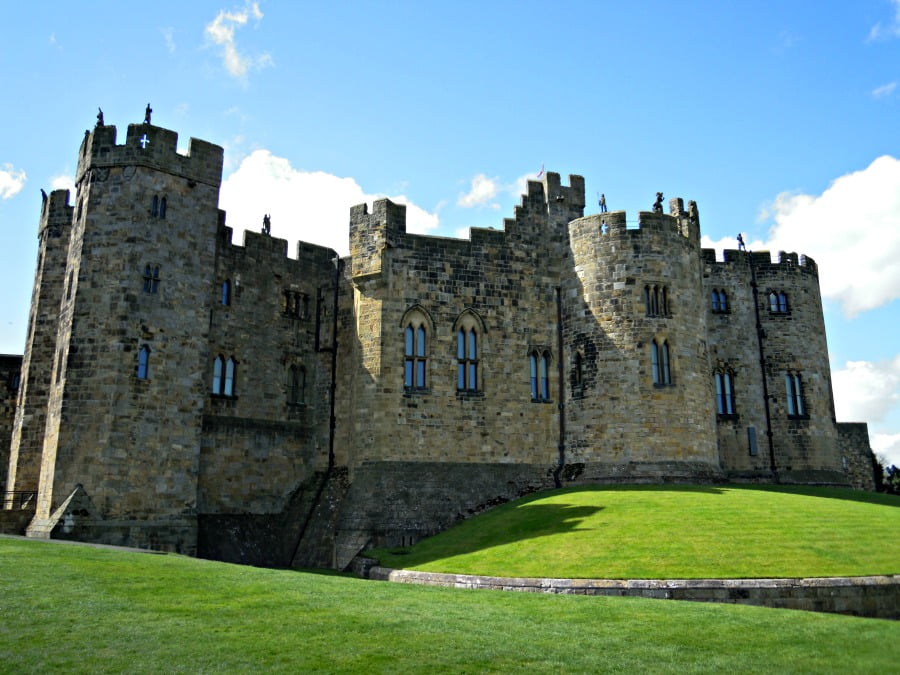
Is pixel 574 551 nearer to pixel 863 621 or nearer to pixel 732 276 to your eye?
pixel 863 621

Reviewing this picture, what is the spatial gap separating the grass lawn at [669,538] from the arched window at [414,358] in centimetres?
562

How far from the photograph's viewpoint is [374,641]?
10.9m

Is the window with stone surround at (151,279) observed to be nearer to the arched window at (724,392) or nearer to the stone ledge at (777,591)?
the stone ledge at (777,591)

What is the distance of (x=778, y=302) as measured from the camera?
123 feet

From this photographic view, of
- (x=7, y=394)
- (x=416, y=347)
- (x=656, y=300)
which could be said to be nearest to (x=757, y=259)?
(x=656, y=300)

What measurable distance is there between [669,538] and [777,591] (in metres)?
3.39

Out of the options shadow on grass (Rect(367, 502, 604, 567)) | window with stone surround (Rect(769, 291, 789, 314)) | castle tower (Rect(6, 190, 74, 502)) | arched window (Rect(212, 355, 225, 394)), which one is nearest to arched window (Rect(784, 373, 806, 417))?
window with stone surround (Rect(769, 291, 789, 314))

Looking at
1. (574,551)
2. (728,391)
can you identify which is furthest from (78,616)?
(728,391)

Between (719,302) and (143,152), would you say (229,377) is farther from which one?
(719,302)

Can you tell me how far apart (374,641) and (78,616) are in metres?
4.42

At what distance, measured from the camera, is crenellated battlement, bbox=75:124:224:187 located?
2716cm

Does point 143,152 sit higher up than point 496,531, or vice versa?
point 143,152

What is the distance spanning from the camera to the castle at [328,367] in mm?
25547

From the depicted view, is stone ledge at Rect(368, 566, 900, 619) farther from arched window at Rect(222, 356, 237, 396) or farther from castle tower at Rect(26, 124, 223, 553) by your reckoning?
arched window at Rect(222, 356, 237, 396)
